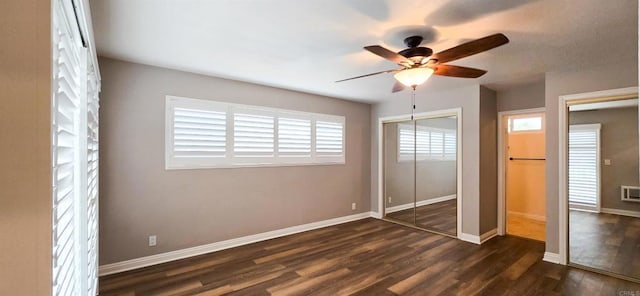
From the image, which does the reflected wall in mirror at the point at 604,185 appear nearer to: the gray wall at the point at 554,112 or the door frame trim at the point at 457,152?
the gray wall at the point at 554,112

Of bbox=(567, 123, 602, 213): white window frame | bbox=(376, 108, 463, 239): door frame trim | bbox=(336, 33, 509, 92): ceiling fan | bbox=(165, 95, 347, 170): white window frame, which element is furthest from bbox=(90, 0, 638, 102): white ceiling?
bbox=(376, 108, 463, 239): door frame trim

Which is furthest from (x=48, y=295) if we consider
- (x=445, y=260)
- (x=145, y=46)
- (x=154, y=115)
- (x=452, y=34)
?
(x=445, y=260)

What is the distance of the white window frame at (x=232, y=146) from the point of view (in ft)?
10.8

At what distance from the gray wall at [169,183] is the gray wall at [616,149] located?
3755 millimetres

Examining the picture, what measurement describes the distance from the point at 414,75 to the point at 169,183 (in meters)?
3.03

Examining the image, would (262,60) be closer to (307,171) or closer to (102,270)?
(307,171)

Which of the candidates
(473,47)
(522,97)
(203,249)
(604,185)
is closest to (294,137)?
(203,249)

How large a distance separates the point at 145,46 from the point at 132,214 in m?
1.85

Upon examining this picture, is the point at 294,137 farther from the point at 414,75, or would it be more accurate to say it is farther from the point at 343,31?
the point at 414,75

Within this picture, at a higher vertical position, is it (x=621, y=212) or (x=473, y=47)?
(x=473, y=47)

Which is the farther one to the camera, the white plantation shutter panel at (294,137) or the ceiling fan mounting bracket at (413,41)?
the white plantation shutter panel at (294,137)

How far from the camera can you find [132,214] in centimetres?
304

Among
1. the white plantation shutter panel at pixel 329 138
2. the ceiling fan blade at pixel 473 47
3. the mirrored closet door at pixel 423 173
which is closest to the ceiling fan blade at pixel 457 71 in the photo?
the ceiling fan blade at pixel 473 47

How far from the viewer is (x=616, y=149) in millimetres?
3139
